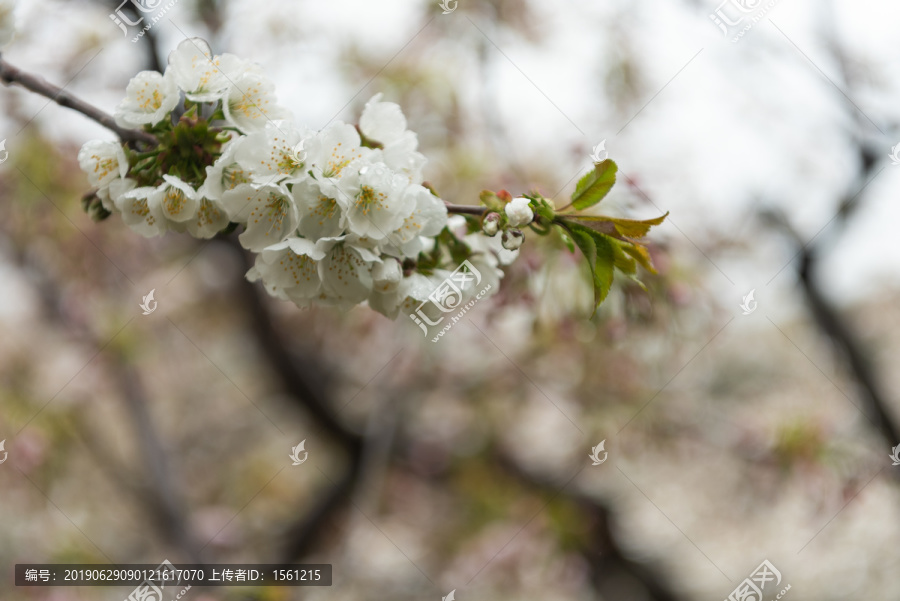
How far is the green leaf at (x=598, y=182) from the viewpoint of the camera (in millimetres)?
627

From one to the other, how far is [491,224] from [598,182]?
124mm

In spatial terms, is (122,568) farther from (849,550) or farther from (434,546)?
Result: (849,550)

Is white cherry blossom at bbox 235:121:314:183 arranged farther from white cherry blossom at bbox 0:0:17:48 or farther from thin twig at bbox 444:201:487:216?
white cherry blossom at bbox 0:0:17:48

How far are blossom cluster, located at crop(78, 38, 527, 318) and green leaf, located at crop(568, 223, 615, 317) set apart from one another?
0.07 meters

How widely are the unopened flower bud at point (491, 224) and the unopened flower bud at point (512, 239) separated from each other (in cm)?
1

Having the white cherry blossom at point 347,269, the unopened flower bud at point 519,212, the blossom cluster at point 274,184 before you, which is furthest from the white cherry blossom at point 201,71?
the unopened flower bud at point 519,212

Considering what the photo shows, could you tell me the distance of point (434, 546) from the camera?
3562 millimetres

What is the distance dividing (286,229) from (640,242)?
384mm

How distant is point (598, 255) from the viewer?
62 cm

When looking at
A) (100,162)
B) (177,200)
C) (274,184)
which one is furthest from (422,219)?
(100,162)

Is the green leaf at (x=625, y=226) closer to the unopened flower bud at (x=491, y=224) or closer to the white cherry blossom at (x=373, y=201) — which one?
the unopened flower bud at (x=491, y=224)

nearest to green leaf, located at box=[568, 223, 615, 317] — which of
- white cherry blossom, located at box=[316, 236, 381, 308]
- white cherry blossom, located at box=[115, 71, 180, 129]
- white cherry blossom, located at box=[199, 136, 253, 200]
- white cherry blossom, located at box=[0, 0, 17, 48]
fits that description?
white cherry blossom, located at box=[316, 236, 381, 308]

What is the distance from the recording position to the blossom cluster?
1.97 ft

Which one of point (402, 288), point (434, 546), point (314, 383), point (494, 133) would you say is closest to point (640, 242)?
point (402, 288)
